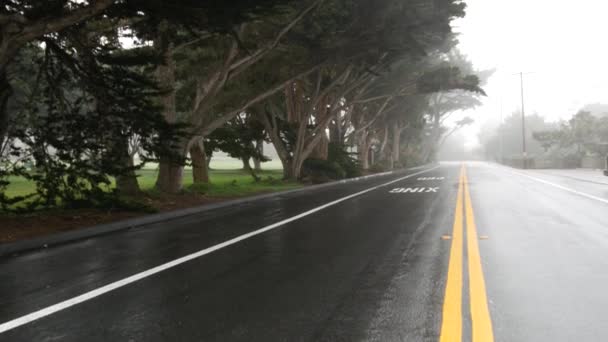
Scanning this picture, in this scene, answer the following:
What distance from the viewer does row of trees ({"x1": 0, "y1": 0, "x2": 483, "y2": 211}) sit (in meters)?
11.5

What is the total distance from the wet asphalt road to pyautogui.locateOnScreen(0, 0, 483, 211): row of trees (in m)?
2.93

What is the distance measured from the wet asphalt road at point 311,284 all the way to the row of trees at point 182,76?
9.60 ft

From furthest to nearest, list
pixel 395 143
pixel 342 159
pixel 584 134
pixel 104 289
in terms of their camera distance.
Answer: pixel 395 143
pixel 584 134
pixel 342 159
pixel 104 289

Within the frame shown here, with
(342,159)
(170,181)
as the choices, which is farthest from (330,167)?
(170,181)

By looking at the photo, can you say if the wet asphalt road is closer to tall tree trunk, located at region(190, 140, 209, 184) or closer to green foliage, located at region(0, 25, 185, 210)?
green foliage, located at region(0, 25, 185, 210)

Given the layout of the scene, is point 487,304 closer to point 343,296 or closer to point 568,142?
point 343,296

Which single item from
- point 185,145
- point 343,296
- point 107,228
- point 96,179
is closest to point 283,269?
point 343,296

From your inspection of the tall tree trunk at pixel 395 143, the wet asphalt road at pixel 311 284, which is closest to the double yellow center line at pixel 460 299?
the wet asphalt road at pixel 311 284

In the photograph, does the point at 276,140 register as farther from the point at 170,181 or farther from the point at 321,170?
the point at 170,181

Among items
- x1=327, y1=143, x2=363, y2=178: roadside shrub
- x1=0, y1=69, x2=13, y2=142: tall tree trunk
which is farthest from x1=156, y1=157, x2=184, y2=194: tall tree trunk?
x1=327, y1=143, x2=363, y2=178: roadside shrub

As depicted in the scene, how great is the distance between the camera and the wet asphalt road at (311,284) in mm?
4453

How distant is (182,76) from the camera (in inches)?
928

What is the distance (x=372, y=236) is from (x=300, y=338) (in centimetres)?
534

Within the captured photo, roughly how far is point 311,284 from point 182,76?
761 inches
